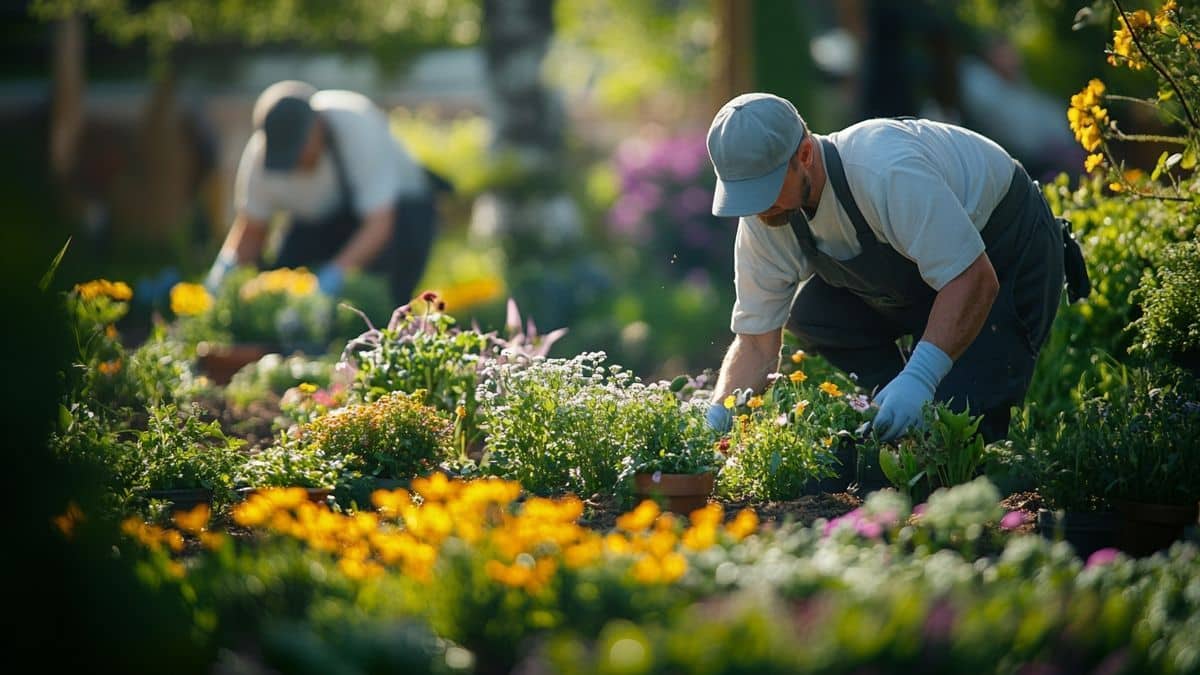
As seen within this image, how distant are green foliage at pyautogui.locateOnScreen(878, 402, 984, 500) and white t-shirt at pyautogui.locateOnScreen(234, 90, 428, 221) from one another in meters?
4.63

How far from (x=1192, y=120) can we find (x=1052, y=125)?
1275cm

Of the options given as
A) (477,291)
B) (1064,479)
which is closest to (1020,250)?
(1064,479)

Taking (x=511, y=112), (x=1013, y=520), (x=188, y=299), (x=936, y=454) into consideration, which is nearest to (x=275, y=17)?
(x=511, y=112)

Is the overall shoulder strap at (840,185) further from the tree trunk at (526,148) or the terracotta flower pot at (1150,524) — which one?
the tree trunk at (526,148)

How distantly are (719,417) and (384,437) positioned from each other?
1041 mm

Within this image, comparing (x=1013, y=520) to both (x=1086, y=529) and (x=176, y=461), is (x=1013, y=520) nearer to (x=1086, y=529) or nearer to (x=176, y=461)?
(x=1086, y=529)

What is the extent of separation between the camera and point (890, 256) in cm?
433

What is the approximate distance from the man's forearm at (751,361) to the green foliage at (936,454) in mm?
600

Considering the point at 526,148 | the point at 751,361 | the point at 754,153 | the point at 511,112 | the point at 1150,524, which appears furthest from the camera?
the point at 526,148

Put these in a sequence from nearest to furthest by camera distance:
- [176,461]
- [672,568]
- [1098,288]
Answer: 1. [672,568]
2. [176,461]
3. [1098,288]

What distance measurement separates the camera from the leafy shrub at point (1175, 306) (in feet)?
13.8

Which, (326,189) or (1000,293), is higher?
(1000,293)

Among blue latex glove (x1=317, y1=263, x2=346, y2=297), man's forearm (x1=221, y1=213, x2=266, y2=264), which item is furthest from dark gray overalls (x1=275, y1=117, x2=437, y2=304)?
blue latex glove (x1=317, y1=263, x2=346, y2=297)

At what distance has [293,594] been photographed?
9.51ft
